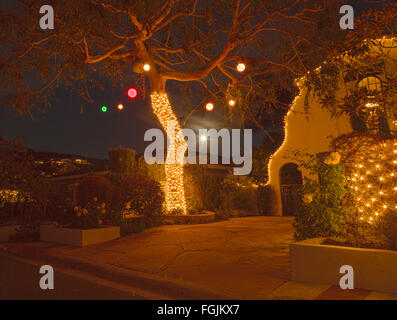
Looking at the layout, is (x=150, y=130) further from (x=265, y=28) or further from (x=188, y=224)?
(x=265, y=28)

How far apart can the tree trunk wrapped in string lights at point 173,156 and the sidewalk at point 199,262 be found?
2667 millimetres

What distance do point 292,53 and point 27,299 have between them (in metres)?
10.3

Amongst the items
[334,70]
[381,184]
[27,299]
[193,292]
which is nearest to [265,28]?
[334,70]

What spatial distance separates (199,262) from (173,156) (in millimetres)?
6839

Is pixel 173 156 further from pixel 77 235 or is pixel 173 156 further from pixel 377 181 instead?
pixel 377 181

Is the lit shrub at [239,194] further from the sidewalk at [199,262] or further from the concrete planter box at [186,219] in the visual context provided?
the sidewalk at [199,262]

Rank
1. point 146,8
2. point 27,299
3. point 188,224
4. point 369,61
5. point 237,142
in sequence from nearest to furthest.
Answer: point 27,299
point 369,61
point 146,8
point 188,224
point 237,142

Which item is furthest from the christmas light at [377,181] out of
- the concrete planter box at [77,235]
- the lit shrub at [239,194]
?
the lit shrub at [239,194]

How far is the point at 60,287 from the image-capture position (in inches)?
220

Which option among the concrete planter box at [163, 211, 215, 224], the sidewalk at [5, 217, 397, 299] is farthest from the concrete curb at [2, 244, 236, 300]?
the concrete planter box at [163, 211, 215, 224]

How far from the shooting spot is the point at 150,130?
16.2 meters

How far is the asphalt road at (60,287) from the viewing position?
509 centimetres

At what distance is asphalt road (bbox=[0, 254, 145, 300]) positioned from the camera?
509 centimetres

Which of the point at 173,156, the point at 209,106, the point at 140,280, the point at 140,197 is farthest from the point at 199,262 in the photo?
the point at 209,106
